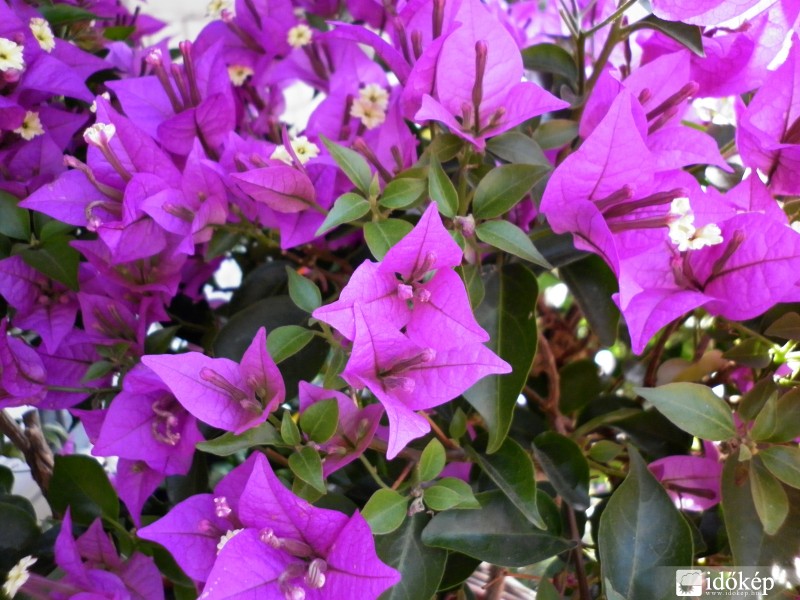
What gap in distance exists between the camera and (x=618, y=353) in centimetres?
98

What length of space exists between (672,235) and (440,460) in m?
0.23

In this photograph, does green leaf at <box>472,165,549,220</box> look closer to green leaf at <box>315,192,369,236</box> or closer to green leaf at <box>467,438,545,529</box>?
green leaf at <box>315,192,369,236</box>

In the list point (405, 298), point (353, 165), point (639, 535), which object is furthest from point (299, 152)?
point (639, 535)

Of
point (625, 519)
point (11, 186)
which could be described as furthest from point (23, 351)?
point (625, 519)

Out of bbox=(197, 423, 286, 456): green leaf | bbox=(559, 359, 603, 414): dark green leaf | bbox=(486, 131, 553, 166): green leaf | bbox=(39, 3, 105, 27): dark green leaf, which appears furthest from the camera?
bbox=(559, 359, 603, 414): dark green leaf

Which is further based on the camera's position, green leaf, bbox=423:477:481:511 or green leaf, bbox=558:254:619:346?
green leaf, bbox=558:254:619:346

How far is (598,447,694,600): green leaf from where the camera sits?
580mm

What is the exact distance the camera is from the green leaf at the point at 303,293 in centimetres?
55

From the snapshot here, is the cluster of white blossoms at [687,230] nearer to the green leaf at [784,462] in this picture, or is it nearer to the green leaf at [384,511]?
the green leaf at [784,462]

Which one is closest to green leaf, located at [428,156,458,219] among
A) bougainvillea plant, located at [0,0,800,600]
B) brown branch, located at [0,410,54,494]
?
bougainvillea plant, located at [0,0,800,600]

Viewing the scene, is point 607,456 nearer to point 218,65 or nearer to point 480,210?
point 480,210

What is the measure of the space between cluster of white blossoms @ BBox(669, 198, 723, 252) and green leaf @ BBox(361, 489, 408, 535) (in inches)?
10.7

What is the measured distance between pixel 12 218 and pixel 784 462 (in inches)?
25.5

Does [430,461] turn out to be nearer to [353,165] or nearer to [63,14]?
[353,165]
